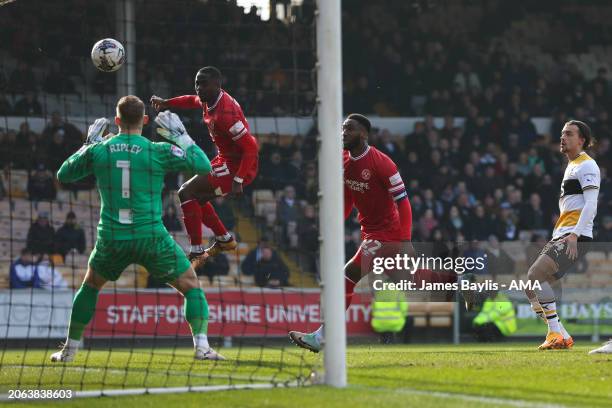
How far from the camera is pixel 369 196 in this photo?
11828mm

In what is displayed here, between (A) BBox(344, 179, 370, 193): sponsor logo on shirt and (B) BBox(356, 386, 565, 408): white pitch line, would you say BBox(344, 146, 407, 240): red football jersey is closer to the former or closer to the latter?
(A) BBox(344, 179, 370, 193): sponsor logo on shirt

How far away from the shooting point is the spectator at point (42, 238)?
19609mm

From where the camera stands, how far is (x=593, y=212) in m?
11.7

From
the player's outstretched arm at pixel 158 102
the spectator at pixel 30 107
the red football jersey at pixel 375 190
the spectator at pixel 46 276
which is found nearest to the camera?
the red football jersey at pixel 375 190

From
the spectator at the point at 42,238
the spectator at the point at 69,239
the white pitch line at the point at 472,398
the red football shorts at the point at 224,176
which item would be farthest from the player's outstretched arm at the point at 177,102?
the spectator at the point at 69,239

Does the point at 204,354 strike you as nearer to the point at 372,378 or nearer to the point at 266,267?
the point at 372,378

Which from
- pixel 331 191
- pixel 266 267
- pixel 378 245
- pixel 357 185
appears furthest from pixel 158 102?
pixel 266 267

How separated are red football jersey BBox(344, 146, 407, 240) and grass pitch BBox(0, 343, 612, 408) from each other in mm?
1352

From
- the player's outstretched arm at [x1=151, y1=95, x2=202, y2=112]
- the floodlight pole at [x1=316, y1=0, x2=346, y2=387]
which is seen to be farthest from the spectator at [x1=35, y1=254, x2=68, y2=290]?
the floodlight pole at [x1=316, y1=0, x2=346, y2=387]

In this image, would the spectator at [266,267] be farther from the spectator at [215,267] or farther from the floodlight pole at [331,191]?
the floodlight pole at [331,191]

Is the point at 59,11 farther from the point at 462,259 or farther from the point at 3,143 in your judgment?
the point at 462,259

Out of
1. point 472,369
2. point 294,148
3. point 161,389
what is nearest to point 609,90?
point 294,148

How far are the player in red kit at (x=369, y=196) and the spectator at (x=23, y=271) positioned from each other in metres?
8.93

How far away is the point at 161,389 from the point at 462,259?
1334cm
